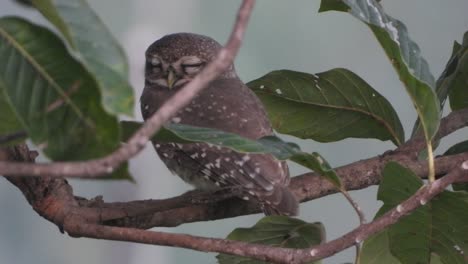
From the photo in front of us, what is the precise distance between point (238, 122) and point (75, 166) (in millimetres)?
1778

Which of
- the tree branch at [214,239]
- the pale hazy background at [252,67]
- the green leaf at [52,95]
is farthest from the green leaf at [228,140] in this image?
the pale hazy background at [252,67]

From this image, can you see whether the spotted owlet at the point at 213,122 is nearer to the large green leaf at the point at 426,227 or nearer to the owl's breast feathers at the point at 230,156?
the owl's breast feathers at the point at 230,156

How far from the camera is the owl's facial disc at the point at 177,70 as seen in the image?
305cm

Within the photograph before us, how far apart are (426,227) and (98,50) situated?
902 millimetres

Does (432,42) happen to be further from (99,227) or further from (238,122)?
(99,227)

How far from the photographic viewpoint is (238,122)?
2584 mm

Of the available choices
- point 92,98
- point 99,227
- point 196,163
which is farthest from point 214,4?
point 92,98

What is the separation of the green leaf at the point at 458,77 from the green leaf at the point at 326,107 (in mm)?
153

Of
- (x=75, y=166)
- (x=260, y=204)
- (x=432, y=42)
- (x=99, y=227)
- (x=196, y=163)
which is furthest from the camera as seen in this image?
(x=432, y=42)

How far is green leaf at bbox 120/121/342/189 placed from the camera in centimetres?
132

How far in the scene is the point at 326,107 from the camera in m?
2.19

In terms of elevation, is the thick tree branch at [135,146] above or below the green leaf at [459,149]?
above

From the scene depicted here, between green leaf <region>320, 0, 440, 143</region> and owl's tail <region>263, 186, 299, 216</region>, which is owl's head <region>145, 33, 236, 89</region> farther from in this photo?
green leaf <region>320, 0, 440, 143</region>

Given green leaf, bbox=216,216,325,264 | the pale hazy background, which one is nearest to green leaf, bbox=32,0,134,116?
green leaf, bbox=216,216,325,264
